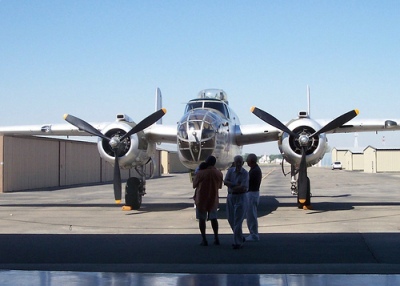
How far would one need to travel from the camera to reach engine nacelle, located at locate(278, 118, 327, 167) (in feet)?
62.2

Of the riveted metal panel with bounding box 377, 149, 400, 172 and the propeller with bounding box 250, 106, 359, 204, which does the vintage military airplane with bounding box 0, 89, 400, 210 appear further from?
the riveted metal panel with bounding box 377, 149, 400, 172

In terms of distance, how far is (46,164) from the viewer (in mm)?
43969

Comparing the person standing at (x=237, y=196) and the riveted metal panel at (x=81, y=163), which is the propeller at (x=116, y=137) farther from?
the riveted metal panel at (x=81, y=163)

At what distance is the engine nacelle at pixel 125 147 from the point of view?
1966cm

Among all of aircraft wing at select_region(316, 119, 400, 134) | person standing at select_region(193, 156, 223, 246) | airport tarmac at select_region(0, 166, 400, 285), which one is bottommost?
airport tarmac at select_region(0, 166, 400, 285)

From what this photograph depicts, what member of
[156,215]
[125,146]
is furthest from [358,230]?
[125,146]

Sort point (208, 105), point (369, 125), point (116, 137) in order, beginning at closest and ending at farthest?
point (208, 105)
point (116, 137)
point (369, 125)

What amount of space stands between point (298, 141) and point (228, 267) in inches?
415

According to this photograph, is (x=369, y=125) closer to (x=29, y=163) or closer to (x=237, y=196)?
(x=237, y=196)

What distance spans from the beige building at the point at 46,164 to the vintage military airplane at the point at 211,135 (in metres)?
13.2

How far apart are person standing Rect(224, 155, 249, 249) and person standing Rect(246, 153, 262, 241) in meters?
0.86

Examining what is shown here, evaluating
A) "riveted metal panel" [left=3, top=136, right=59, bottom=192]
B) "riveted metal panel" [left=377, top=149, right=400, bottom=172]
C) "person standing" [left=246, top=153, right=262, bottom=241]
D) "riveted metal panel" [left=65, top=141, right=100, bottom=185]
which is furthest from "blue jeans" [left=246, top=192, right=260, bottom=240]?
"riveted metal panel" [left=377, top=149, right=400, bottom=172]

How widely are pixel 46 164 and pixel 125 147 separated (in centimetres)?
2597

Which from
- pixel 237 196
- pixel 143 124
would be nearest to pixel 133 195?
pixel 143 124
